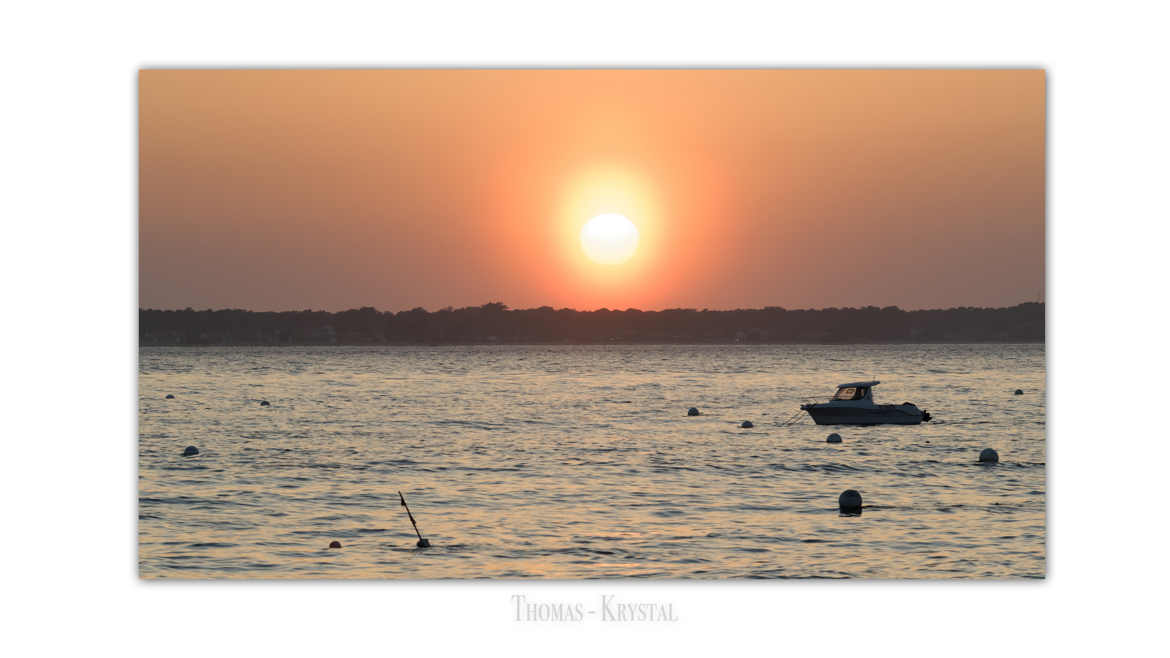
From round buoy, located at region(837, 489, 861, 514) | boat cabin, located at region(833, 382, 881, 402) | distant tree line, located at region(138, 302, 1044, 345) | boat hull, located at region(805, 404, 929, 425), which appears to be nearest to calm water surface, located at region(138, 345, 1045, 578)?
round buoy, located at region(837, 489, 861, 514)

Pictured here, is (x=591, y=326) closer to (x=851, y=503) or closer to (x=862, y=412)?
(x=851, y=503)

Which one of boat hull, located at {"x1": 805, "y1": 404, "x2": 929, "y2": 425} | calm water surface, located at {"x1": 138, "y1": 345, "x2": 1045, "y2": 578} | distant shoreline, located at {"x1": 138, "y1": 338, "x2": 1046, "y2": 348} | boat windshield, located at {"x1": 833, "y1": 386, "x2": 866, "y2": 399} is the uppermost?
distant shoreline, located at {"x1": 138, "y1": 338, "x2": 1046, "y2": 348}

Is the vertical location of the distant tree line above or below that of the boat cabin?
above

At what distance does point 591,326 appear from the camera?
1502 cm

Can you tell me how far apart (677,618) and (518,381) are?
1667 inches

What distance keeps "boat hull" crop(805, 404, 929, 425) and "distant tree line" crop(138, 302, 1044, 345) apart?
1069 centimetres

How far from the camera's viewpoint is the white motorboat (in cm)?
2611

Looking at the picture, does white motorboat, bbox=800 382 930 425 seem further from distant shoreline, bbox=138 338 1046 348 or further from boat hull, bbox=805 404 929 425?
distant shoreline, bbox=138 338 1046 348

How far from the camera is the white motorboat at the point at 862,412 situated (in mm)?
26109

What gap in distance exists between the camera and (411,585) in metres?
10.0

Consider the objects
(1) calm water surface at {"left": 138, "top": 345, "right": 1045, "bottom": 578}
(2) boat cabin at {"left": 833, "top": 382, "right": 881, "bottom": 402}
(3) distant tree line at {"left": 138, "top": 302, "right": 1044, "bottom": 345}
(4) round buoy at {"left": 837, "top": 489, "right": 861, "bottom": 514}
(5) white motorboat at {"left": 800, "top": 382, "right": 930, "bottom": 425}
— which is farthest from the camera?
(2) boat cabin at {"left": 833, "top": 382, "right": 881, "bottom": 402}

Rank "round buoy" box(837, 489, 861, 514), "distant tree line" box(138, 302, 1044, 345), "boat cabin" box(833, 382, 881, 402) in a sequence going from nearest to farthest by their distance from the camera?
"distant tree line" box(138, 302, 1044, 345) < "round buoy" box(837, 489, 861, 514) < "boat cabin" box(833, 382, 881, 402)
